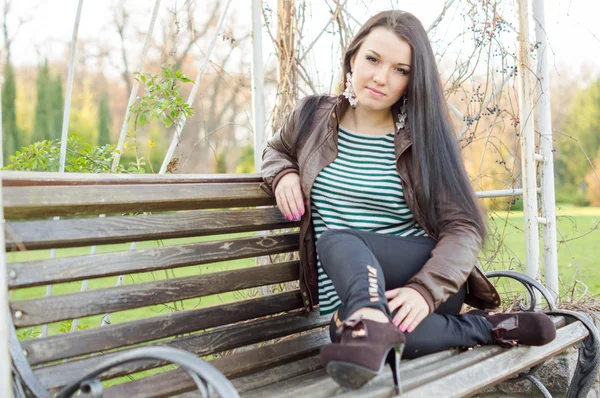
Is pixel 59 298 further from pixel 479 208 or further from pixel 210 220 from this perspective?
pixel 479 208

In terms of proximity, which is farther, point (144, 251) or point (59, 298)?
point (144, 251)

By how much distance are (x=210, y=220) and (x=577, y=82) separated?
19130mm

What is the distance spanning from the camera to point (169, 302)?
6.44 ft

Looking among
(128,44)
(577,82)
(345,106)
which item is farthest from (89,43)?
(345,106)

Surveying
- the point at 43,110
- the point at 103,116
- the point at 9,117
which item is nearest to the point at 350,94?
the point at 9,117

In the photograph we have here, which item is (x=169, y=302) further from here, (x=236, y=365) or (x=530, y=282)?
(x=530, y=282)

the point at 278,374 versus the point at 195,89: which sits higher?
the point at 195,89

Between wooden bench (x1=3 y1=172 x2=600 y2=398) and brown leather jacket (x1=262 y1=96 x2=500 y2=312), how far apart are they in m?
0.10

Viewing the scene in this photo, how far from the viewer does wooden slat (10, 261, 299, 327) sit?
169 cm

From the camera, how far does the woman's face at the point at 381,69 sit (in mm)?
2121

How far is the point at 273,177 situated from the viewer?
227cm

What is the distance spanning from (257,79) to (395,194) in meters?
1.11

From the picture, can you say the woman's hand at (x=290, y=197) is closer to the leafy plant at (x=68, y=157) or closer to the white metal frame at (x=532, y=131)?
the white metal frame at (x=532, y=131)

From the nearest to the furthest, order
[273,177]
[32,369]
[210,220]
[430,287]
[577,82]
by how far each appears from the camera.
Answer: [32,369] → [430,287] → [210,220] → [273,177] → [577,82]
